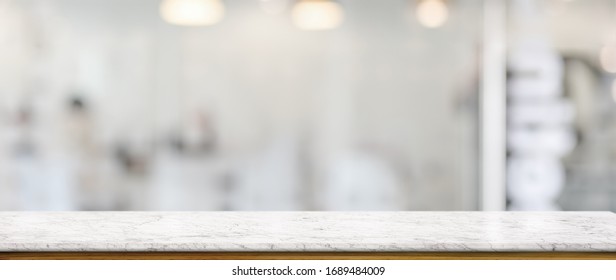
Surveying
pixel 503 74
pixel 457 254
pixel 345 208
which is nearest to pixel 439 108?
pixel 503 74

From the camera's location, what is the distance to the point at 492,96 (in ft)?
10.9

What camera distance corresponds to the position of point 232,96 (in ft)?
10.9

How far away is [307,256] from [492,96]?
1.81 metres

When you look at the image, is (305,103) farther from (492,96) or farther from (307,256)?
(307,256)

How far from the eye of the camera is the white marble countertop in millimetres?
1740

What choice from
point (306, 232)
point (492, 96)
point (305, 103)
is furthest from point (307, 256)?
point (492, 96)

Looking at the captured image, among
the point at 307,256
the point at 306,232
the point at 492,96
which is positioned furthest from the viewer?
the point at 492,96

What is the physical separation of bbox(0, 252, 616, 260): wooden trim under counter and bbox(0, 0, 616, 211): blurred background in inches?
61.7

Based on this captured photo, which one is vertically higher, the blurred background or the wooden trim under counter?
the blurred background

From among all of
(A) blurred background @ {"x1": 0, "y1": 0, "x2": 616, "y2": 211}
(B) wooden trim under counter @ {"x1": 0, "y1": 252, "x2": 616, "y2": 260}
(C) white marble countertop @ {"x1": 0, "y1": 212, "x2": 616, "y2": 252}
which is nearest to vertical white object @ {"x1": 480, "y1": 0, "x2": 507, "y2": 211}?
(A) blurred background @ {"x1": 0, "y1": 0, "x2": 616, "y2": 211}

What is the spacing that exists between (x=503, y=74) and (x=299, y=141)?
906mm

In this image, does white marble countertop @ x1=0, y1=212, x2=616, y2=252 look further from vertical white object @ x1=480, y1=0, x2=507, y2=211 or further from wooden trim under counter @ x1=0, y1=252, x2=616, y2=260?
vertical white object @ x1=480, y1=0, x2=507, y2=211

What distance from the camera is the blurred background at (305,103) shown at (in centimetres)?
329
